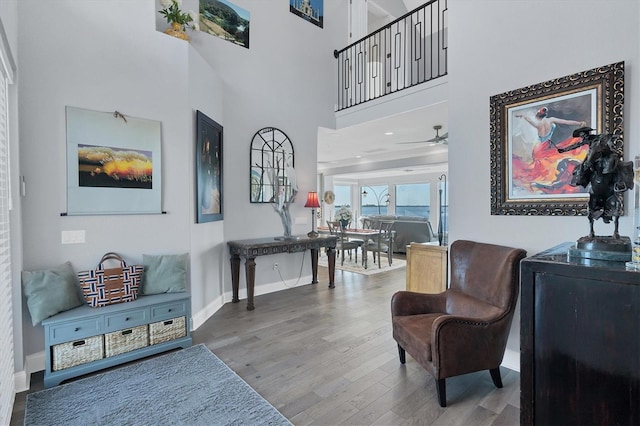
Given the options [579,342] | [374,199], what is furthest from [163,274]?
[374,199]

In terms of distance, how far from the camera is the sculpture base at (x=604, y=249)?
4.60ft

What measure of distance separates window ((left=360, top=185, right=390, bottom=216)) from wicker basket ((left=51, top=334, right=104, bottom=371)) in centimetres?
1053

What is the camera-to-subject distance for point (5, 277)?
2.06 m

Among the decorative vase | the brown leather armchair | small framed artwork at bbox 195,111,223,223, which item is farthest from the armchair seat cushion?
the decorative vase

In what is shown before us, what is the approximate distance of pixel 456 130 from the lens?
9.50 ft

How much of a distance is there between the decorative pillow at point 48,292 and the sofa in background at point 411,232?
658 cm

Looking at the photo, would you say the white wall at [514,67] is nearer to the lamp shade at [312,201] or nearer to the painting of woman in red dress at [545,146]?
the painting of woman in red dress at [545,146]

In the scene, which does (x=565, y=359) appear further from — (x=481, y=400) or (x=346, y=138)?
(x=346, y=138)

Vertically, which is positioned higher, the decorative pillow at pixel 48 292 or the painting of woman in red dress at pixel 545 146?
the painting of woman in red dress at pixel 545 146

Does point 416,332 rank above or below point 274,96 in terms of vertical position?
below

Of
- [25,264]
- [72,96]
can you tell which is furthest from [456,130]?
[25,264]

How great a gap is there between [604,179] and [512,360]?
1.75 meters

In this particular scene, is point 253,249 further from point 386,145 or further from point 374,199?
point 374,199

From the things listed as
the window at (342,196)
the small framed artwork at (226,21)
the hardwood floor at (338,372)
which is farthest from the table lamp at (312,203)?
the window at (342,196)
